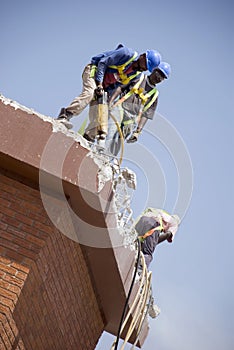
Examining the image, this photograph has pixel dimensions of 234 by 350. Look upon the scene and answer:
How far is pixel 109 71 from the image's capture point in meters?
8.46

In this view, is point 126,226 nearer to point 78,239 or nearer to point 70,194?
point 78,239

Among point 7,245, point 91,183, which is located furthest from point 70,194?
point 7,245

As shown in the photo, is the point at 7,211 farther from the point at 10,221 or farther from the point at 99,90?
the point at 99,90

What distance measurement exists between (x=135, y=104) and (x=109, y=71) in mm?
697

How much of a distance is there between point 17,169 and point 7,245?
0.73 metres

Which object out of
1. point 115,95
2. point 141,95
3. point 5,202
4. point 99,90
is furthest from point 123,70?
point 5,202

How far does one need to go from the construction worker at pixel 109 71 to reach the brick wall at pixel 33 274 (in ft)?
5.79

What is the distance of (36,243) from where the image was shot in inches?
234

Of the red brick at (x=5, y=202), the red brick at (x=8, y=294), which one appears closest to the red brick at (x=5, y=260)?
the red brick at (x=8, y=294)

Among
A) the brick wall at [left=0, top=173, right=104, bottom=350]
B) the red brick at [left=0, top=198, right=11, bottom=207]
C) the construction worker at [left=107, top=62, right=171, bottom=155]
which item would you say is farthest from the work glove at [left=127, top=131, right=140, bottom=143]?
the red brick at [left=0, top=198, right=11, bottom=207]

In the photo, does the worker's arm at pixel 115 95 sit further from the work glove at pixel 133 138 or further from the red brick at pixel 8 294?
the red brick at pixel 8 294

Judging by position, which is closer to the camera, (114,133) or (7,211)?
(7,211)

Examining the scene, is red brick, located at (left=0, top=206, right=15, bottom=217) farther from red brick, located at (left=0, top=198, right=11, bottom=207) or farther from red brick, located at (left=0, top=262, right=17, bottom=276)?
red brick, located at (left=0, top=262, right=17, bottom=276)

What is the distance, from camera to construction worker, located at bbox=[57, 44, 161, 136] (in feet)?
25.8
